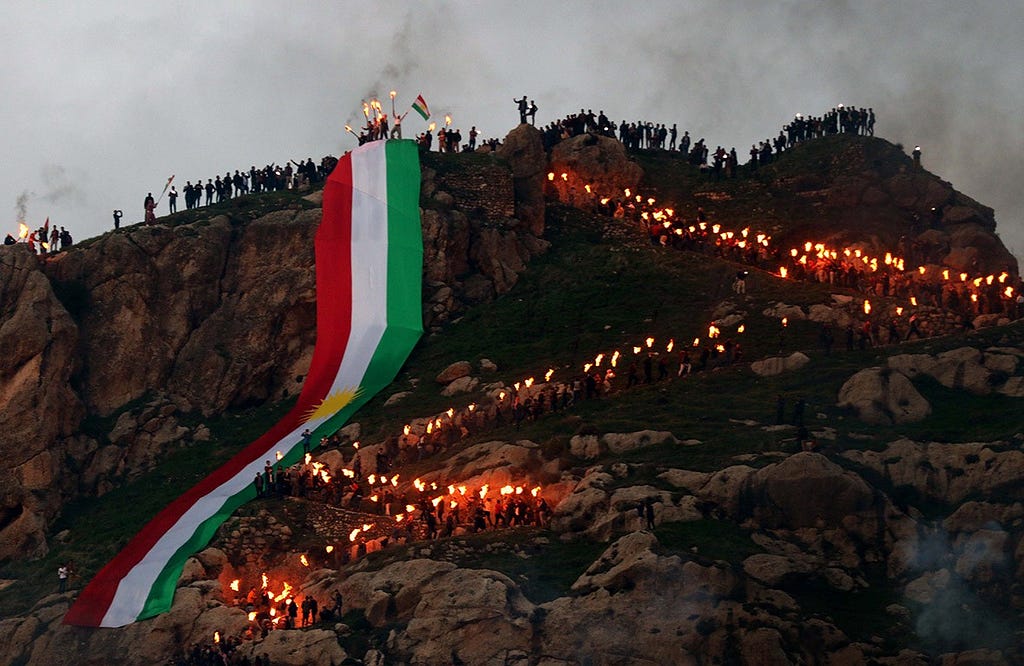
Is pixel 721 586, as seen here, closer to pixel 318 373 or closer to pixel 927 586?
pixel 927 586

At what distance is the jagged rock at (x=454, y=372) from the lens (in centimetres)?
7319

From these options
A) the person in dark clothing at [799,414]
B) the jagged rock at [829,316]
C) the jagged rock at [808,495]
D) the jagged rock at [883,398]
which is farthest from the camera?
the jagged rock at [829,316]

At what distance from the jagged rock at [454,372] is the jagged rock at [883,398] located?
1899 cm

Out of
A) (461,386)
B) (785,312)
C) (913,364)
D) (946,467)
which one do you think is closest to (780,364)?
(913,364)

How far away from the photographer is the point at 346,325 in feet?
256

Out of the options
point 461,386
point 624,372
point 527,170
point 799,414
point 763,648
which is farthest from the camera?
point 527,170

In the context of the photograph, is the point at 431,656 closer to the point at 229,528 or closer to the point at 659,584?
the point at 659,584

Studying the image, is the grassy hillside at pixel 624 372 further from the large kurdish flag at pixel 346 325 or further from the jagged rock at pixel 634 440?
the large kurdish flag at pixel 346 325

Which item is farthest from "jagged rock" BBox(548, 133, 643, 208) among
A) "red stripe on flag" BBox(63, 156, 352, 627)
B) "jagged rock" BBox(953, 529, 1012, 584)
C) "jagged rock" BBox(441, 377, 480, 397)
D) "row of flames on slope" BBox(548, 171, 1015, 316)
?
"jagged rock" BBox(953, 529, 1012, 584)

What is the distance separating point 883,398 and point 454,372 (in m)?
21.2

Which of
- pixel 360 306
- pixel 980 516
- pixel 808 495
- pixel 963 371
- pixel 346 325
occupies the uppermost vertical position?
pixel 360 306

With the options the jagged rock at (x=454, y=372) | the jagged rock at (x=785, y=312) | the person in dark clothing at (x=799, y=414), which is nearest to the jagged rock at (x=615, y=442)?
the person in dark clothing at (x=799, y=414)

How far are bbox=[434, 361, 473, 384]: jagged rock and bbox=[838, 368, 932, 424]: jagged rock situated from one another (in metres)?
19.0

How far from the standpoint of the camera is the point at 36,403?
72.6 m
